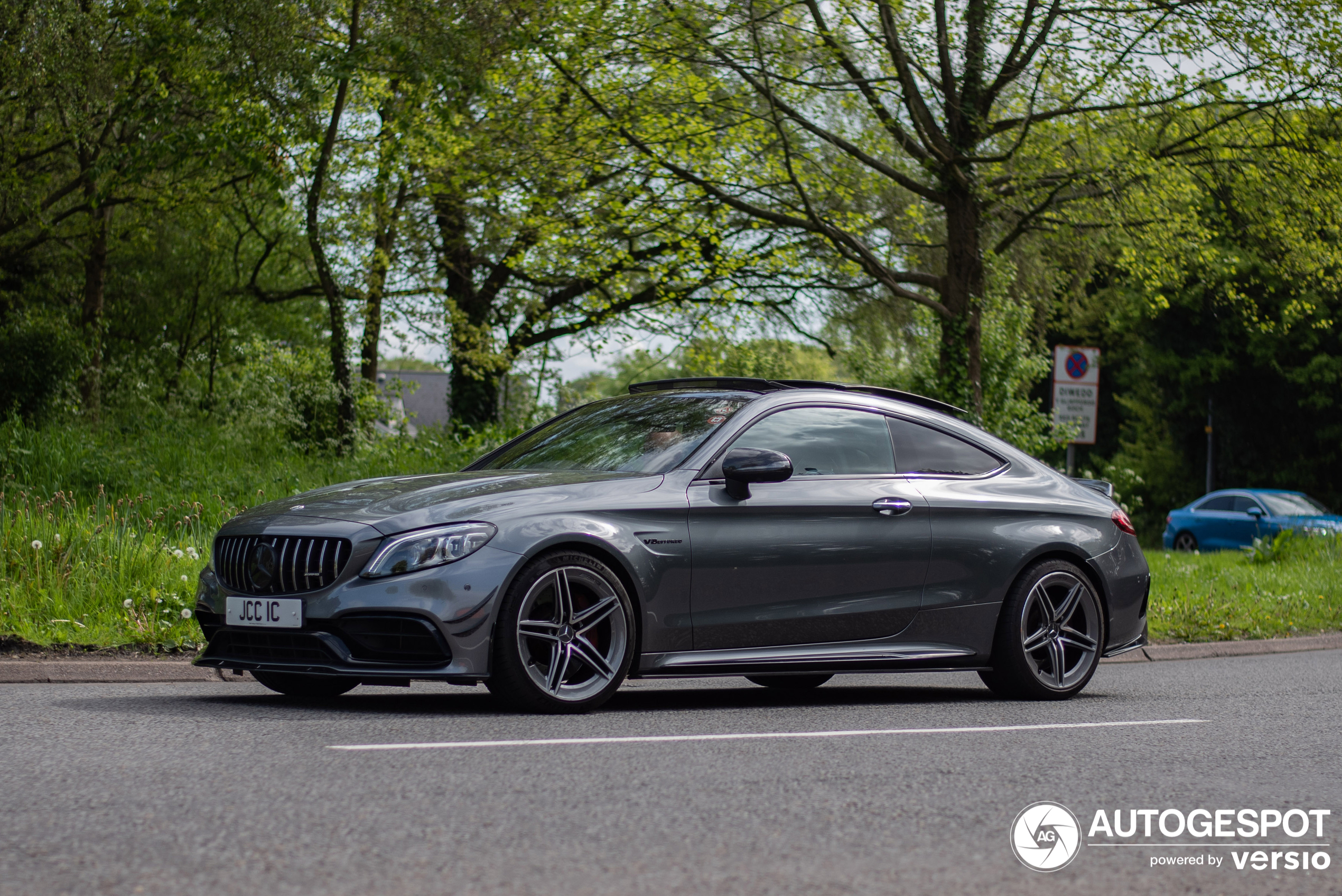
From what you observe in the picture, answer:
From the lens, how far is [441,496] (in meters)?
6.65

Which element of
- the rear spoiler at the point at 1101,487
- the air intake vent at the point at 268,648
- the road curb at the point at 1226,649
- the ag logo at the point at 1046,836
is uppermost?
the rear spoiler at the point at 1101,487

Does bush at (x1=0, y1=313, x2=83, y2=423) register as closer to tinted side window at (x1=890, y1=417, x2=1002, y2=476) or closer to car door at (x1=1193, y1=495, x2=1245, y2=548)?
tinted side window at (x1=890, y1=417, x2=1002, y2=476)

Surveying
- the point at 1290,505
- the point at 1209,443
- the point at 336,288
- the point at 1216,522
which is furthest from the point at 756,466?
the point at 1209,443

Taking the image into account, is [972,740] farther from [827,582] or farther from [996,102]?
[996,102]

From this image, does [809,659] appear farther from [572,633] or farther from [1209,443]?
[1209,443]

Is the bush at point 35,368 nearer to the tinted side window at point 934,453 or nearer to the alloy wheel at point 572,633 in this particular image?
the tinted side window at point 934,453

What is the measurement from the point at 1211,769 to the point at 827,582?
2.11 meters

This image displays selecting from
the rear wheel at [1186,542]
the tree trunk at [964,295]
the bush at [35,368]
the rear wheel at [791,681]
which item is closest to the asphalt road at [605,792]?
the rear wheel at [791,681]

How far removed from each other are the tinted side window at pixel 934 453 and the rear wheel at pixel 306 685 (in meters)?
3.16

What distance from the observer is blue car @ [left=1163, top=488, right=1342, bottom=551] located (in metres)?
28.4

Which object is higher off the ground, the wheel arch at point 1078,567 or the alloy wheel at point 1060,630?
the wheel arch at point 1078,567

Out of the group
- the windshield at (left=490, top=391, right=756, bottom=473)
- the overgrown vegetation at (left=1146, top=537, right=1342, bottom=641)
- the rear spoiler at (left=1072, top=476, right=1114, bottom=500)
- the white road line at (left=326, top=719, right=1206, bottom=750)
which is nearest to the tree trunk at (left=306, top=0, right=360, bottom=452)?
the overgrown vegetation at (left=1146, top=537, right=1342, bottom=641)

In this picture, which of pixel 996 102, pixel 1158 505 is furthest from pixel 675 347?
pixel 1158 505

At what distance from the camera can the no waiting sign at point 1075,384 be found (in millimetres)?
14875
